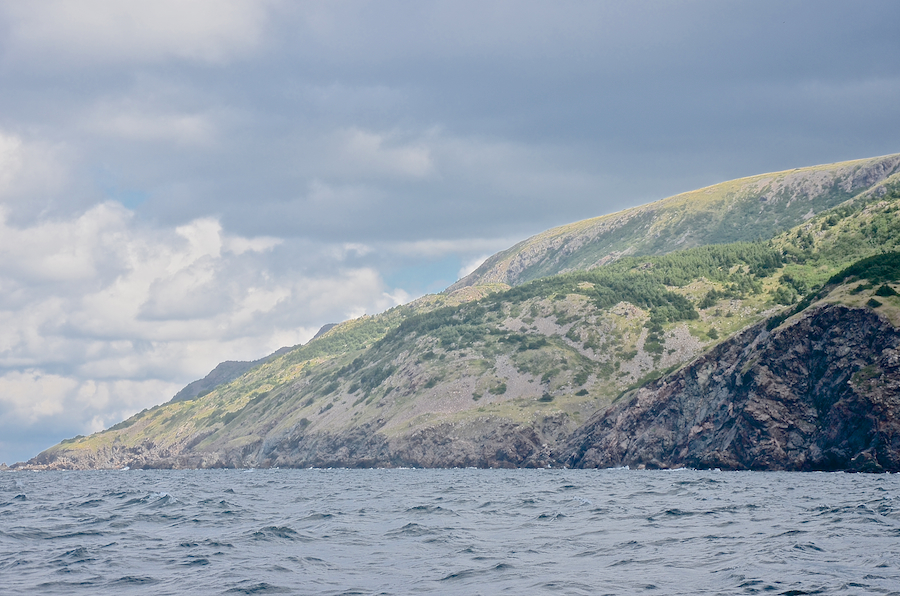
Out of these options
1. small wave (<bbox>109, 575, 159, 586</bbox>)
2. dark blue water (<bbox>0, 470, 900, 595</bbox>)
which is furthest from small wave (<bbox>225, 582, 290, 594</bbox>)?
small wave (<bbox>109, 575, 159, 586</bbox>)

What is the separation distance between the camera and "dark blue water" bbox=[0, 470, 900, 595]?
2753cm

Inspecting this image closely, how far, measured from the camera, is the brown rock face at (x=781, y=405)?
10012 centimetres

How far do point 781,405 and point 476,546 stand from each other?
306 ft

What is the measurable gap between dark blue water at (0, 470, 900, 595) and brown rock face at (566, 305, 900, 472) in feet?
138

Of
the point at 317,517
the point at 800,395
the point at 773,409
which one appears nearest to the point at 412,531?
the point at 317,517

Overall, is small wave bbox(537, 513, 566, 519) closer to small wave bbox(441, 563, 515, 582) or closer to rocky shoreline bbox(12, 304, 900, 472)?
small wave bbox(441, 563, 515, 582)

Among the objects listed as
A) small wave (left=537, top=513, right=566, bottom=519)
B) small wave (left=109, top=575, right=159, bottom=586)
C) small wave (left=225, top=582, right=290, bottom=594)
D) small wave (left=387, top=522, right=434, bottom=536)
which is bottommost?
small wave (left=537, top=513, right=566, bottom=519)

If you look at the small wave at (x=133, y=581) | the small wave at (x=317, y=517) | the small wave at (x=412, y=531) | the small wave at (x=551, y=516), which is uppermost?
the small wave at (x=133, y=581)

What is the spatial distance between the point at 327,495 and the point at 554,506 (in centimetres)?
2842

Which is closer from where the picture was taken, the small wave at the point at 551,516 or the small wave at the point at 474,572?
the small wave at the point at 474,572

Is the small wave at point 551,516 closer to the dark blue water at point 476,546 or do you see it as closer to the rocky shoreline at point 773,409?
the dark blue water at point 476,546

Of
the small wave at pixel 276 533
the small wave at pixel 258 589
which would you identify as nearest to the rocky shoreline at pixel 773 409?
the small wave at pixel 276 533

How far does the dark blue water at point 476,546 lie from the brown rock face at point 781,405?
42.2m

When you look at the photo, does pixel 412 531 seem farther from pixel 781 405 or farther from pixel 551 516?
pixel 781 405
